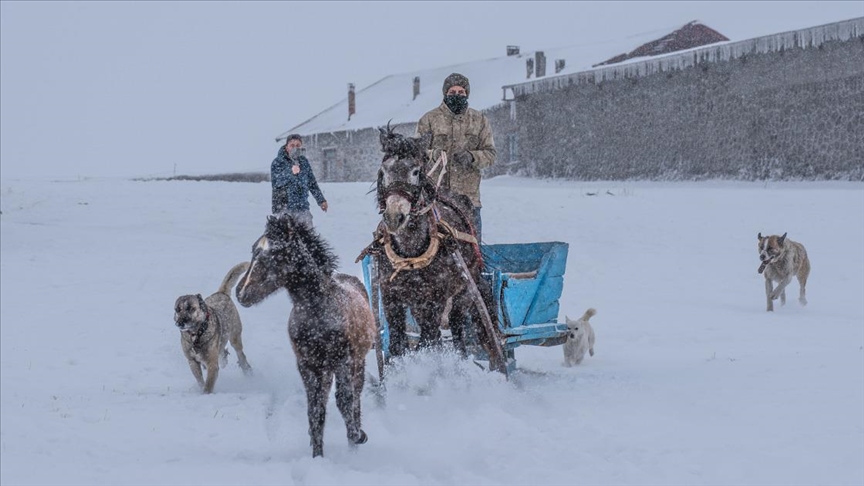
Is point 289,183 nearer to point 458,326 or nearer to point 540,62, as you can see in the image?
point 458,326

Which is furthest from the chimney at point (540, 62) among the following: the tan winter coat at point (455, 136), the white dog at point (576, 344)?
the tan winter coat at point (455, 136)

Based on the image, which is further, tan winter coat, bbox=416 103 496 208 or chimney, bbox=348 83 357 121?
chimney, bbox=348 83 357 121

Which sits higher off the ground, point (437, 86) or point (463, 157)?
point (437, 86)

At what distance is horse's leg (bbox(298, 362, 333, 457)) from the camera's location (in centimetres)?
562

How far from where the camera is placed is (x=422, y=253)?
6.84 meters

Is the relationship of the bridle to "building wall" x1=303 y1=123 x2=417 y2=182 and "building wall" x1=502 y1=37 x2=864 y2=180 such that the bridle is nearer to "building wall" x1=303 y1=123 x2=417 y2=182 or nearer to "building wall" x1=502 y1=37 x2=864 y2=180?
"building wall" x1=502 y1=37 x2=864 y2=180

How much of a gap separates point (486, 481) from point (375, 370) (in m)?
4.13

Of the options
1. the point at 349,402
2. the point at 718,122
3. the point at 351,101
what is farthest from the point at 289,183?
the point at 351,101

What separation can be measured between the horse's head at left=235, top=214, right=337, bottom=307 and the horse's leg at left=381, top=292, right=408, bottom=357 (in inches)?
67.0

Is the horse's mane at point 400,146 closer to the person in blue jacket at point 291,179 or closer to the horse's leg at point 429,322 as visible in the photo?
the horse's leg at point 429,322


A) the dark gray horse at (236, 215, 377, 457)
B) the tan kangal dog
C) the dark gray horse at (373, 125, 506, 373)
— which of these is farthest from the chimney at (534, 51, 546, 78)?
the dark gray horse at (236, 215, 377, 457)

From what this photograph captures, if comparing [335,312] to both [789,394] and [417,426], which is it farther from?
[789,394]

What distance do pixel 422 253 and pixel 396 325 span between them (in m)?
0.80

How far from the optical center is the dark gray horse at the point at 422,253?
254 inches
